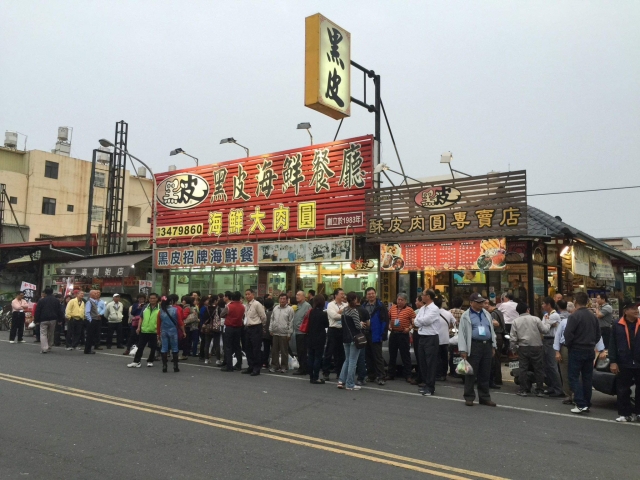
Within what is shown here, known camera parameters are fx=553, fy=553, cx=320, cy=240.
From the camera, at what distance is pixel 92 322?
15734 millimetres

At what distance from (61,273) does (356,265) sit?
48.0ft

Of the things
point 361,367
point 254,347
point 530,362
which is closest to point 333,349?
point 361,367

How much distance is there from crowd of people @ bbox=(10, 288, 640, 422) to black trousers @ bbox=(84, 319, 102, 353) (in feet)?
3.30

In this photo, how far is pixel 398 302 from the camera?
11523 millimetres

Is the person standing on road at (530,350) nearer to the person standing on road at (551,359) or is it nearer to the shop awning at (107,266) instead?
A: the person standing on road at (551,359)

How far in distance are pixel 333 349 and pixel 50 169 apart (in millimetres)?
43785

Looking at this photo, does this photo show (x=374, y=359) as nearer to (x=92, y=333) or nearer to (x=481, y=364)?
(x=481, y=364)

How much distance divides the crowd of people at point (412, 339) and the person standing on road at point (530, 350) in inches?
0.7

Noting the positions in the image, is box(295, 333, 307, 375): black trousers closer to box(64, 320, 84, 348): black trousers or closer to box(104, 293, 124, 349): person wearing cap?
box(104, 293, 124, 349): person wearing cap

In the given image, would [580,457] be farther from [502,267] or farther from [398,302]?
[502,267]

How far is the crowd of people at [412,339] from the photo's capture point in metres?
8.54

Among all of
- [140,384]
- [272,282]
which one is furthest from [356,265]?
[140,384]

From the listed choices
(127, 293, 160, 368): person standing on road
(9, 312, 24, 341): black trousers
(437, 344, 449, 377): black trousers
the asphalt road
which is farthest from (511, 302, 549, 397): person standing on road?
(9, 312, 24, 341): black trousers

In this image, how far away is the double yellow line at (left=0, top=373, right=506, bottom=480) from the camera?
17.5 feet
